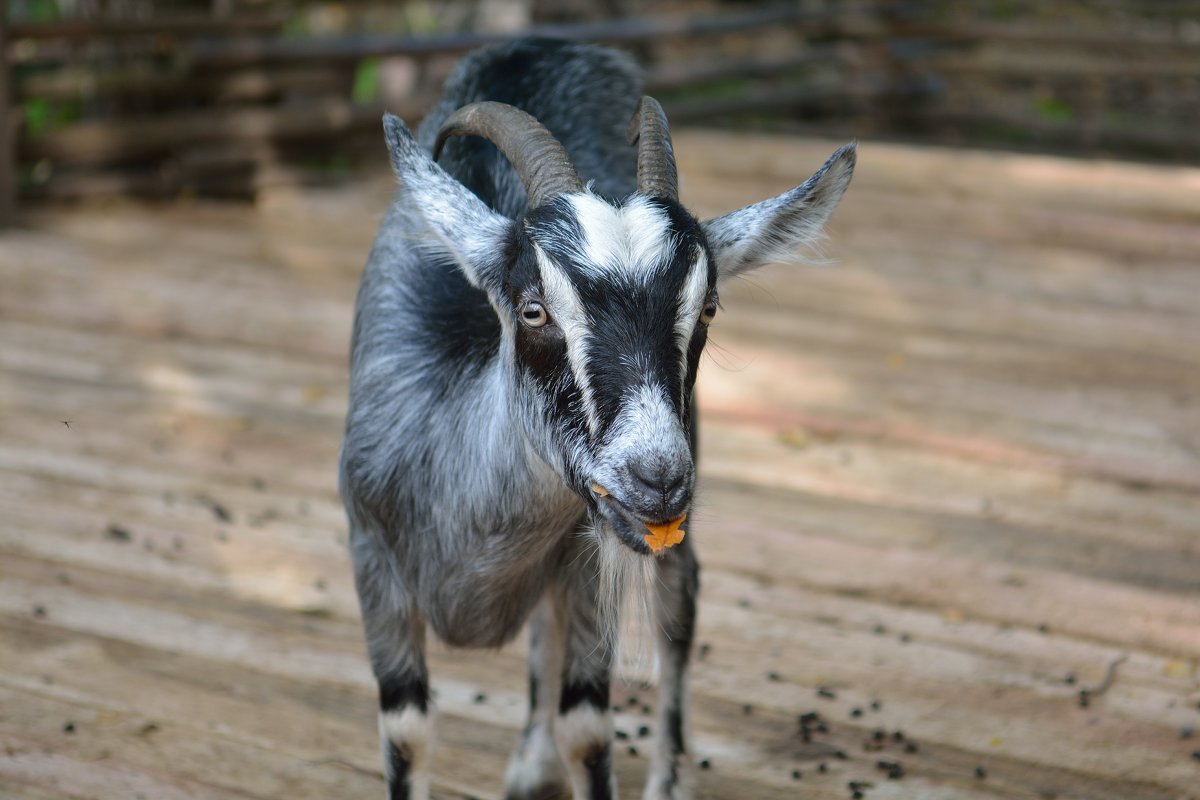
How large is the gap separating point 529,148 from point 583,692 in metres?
1.22

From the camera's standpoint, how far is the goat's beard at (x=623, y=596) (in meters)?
2.70

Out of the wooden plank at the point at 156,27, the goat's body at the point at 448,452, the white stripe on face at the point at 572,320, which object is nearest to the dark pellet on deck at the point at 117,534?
the goat's body at the point at 448,452

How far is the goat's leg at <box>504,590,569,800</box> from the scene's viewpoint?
3.36m

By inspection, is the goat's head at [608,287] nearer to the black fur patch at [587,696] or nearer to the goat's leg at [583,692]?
the goat's leg at [583,692]

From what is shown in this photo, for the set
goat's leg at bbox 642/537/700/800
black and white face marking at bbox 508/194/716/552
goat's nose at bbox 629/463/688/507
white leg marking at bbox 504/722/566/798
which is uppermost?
black and white face marking at bbox 508/194/716/552

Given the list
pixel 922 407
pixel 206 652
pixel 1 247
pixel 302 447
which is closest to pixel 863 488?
pixel 922 407

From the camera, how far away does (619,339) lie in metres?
2.53

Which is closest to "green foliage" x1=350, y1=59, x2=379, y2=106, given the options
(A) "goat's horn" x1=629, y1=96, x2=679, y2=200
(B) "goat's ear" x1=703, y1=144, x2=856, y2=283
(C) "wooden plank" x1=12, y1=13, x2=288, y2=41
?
(C) "wooden plank" x1=12, y1=13, x2=288, y2=41

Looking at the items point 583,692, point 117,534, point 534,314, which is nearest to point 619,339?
point 534,314

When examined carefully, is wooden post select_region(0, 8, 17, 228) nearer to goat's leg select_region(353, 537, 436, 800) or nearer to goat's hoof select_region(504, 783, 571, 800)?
goat's leg select_region(353, 537, 436, 800)

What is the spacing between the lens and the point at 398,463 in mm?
3139

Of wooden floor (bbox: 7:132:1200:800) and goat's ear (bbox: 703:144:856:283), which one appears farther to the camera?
wooden floor (bbox: 7:132:1200:800)

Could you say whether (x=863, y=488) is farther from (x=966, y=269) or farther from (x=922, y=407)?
(x=966, y=269)

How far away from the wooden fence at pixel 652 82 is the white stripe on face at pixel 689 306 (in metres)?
5.08
